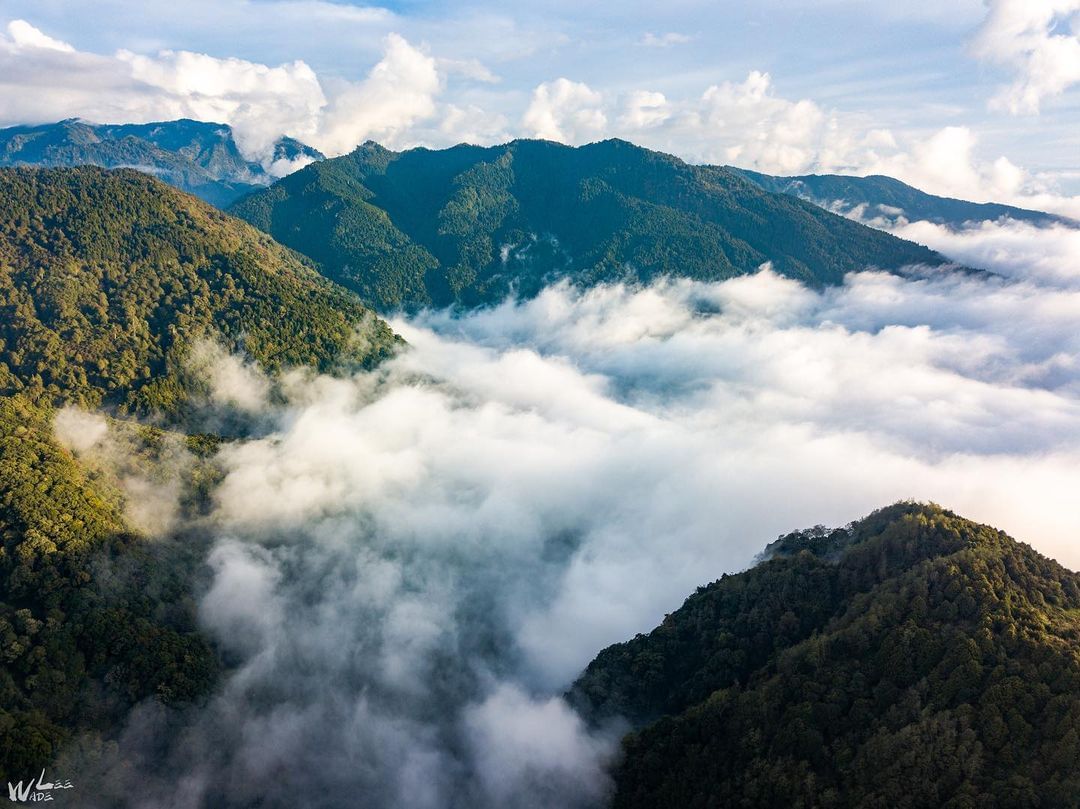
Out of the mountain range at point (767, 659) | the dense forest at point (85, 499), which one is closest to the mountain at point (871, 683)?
the mountain range at point (767, 659)

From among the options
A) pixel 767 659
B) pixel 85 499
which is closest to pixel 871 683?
pixel 767 659

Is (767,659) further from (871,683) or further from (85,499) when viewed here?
(85,499)

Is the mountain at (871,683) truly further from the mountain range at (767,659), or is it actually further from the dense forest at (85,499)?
the dense forest at (85,499)

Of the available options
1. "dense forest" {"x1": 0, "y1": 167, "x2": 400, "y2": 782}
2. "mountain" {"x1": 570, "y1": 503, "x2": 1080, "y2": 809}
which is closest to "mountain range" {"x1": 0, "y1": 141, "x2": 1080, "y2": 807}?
"mountain" {"x1": 570, "y1": 503, "x2": 1080, "y2": 809}

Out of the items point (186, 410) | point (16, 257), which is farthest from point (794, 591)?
point (16, 257)

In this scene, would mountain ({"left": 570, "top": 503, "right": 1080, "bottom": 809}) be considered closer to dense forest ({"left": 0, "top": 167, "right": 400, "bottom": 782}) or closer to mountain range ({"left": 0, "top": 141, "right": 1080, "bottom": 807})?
mountain range ({"left": 0, "top": 141, "right": 1080, "bottom": 807})

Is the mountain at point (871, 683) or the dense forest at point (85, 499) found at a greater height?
the dense forest at point (85, 499)
